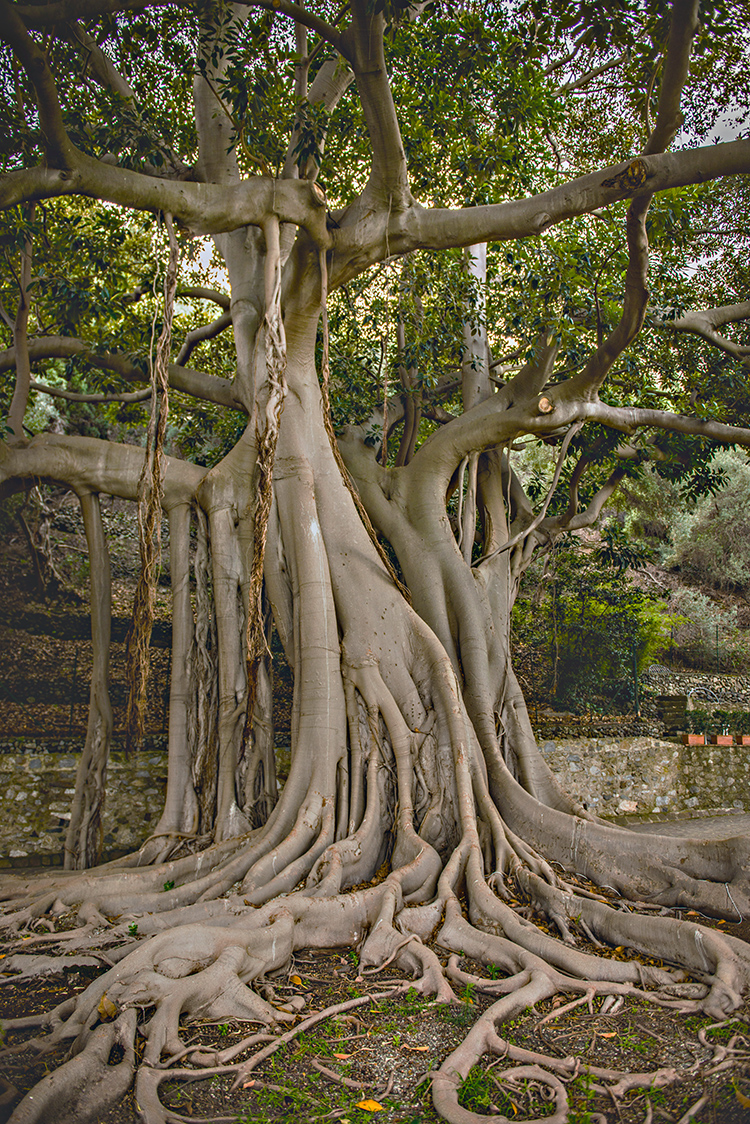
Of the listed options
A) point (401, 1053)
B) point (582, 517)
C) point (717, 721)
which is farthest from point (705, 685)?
point (401, 1053)

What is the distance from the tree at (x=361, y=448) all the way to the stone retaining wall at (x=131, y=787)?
92 centimetres

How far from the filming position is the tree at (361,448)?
13.3 ft

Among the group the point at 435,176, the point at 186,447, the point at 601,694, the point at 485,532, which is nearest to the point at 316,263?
the point at 435,176

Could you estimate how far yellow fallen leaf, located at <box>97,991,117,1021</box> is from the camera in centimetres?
298

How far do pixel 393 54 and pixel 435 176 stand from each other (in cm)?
150

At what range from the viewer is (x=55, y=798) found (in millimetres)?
7164

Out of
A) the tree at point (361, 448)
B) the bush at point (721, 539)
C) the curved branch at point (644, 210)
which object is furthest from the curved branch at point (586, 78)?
the bush at point (721, 539)

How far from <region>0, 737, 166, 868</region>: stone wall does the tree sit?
800 millimetres

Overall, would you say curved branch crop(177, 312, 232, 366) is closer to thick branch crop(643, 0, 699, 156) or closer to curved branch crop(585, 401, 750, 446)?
curved branch crop(585, 401, 750, 446)

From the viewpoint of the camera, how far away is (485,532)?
27.6ft

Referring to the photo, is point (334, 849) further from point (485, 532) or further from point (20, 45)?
point (20, 45)

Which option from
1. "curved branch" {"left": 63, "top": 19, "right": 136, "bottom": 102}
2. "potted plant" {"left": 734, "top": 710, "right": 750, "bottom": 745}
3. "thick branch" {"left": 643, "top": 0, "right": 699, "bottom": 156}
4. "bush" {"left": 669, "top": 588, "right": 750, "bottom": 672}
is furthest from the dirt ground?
"bush" {"left": 669, "top": 588, "right": 750, "bottom": 672}

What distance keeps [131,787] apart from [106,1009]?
4.66 meters

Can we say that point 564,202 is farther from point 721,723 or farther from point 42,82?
point 721,723
